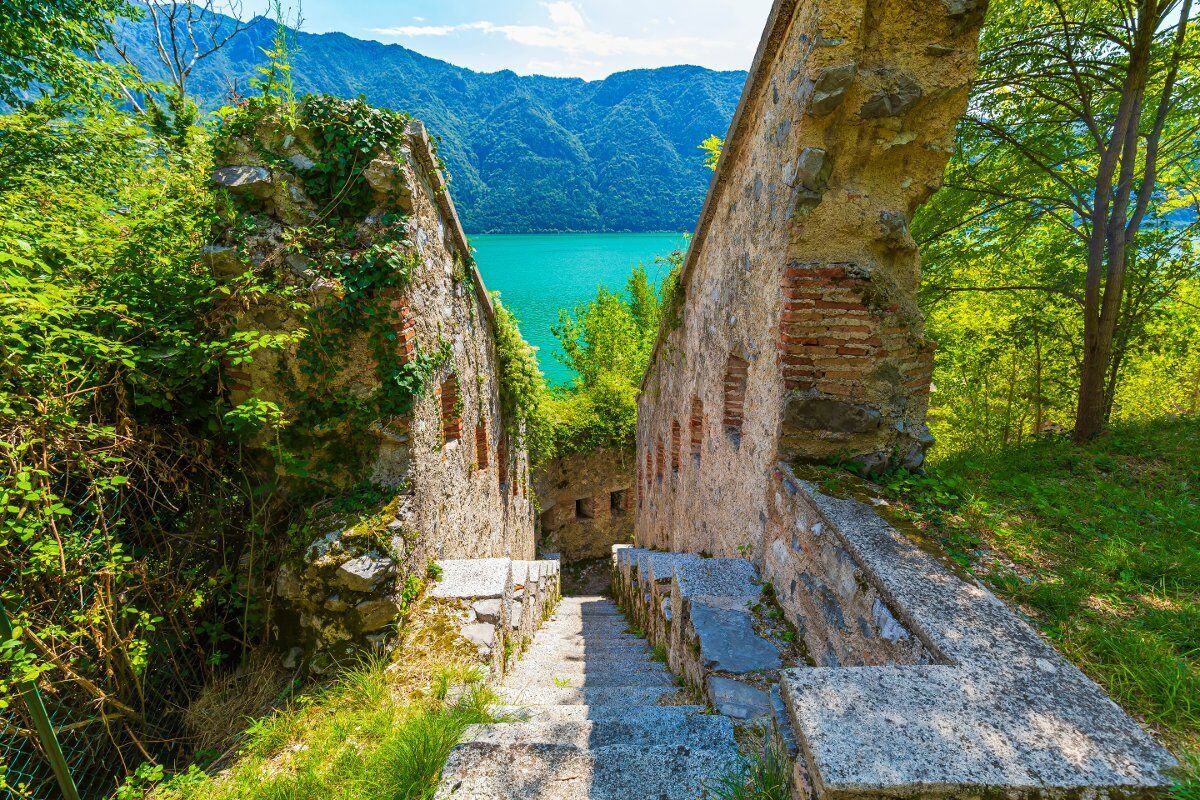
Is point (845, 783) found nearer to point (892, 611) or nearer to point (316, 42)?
point (892, 611)

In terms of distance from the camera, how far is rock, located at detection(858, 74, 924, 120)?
3.13 m

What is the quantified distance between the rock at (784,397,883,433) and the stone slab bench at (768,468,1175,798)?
1523 millimetres

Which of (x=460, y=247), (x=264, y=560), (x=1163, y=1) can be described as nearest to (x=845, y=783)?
(x=264, y=560)

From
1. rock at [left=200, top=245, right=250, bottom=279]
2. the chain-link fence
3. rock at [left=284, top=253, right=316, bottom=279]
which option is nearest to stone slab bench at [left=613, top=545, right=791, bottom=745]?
the chain-link fence

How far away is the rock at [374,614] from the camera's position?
3.37 metres

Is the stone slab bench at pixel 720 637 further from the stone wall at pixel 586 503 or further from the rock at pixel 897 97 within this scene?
the stone wall at pixel 586 503

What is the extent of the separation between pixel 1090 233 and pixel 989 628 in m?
7.46

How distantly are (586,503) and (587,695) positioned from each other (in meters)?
11.9

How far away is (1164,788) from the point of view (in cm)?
137

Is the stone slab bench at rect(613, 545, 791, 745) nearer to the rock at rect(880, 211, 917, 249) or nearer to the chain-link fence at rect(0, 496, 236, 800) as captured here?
the rock at rect(880, 211, 917, 249)

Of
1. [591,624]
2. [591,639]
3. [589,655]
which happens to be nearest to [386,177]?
[589,655]

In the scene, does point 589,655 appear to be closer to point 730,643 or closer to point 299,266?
point 730,643

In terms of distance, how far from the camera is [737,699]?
100 inches

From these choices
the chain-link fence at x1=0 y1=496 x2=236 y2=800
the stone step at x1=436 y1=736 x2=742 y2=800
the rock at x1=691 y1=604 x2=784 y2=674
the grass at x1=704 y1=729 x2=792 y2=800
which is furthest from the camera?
the rock at x1=691 y1=604 x2=784 y2=674
